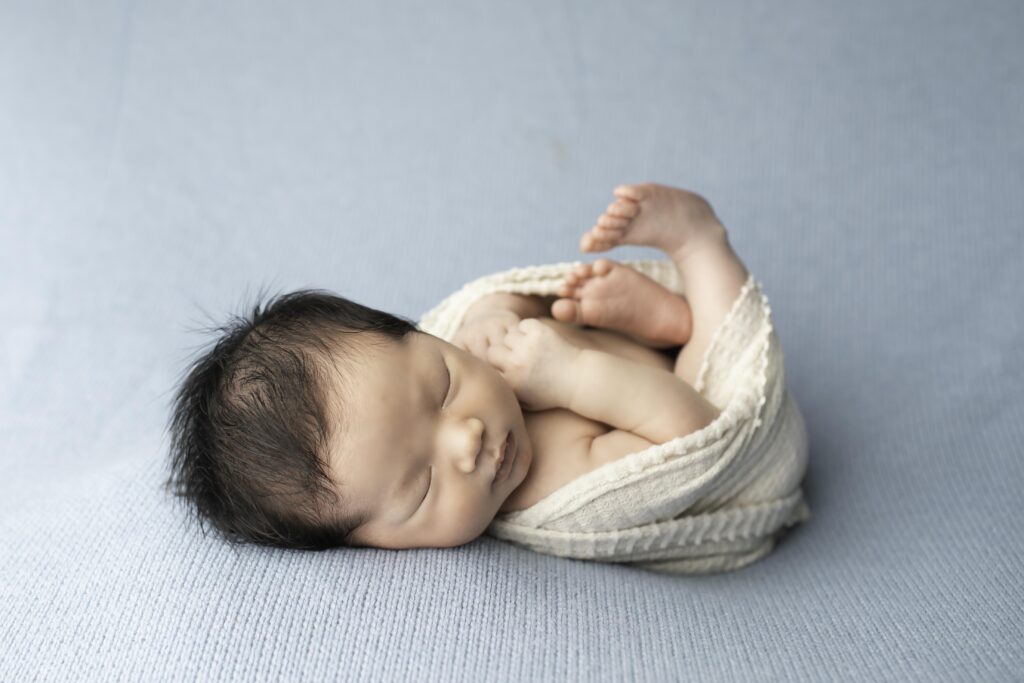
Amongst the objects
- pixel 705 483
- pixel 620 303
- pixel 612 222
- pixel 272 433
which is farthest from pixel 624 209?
pixel 272 433

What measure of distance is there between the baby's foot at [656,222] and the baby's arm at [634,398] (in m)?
0.20

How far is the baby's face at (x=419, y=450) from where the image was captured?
38.2 inches

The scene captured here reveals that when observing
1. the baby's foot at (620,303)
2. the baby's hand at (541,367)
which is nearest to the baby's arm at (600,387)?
the baby's hand at (541,367)

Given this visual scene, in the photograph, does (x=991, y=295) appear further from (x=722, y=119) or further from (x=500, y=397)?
(x=500, y=397)

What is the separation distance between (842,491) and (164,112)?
1409 mm

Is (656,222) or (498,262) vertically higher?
(656,222)

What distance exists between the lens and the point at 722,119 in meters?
1.72

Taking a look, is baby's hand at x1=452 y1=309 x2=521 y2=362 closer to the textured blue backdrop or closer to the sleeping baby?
the sleeping baby

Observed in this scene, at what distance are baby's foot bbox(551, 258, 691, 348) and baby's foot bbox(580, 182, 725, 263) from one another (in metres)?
0.04

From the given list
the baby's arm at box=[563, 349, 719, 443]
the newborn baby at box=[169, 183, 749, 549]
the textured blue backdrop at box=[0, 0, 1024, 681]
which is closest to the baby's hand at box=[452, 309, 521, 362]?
the newborn baby at box=[169, 183, 749, 549]

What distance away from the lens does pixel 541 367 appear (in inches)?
44.5

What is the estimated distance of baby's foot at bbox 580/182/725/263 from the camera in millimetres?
1242

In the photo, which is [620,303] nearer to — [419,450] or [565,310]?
[565,310]

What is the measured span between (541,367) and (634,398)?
116 mm
